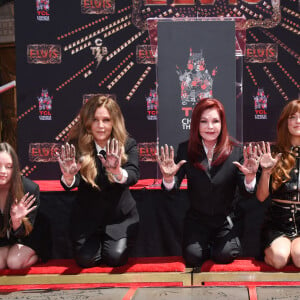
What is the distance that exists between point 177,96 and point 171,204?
0.72 m

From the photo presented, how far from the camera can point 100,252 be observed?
246 cm

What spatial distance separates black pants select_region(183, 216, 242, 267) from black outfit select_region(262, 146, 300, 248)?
0.19 metres

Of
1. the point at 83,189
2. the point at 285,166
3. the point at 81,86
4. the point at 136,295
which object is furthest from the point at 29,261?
the point at 81,86

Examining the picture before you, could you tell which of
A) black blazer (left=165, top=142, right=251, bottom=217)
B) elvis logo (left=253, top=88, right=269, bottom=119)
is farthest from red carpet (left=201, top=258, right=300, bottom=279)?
elvis logo (left=253, top=88, right=269, bottom=119)

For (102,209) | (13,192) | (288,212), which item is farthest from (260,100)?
(13,192)

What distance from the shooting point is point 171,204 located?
283 centimetres

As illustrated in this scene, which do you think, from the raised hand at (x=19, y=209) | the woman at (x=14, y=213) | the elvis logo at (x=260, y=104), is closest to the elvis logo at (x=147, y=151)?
the elvis logo at (x=260, y=104)

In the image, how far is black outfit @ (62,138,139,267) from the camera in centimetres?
244

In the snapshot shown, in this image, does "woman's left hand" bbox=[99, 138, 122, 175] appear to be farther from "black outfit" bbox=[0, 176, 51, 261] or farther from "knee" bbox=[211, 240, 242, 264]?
"knee" bbox=[211, 240, 242, 264]

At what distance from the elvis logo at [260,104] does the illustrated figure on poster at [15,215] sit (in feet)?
7.96

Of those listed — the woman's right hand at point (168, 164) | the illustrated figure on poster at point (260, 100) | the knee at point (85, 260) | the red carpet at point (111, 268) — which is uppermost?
the illustrated figure on poster at point (260, 100)

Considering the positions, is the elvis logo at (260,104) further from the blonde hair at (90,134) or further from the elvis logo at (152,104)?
→ the blonde hair at (90,134)

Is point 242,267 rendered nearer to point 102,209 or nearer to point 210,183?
point 210,183

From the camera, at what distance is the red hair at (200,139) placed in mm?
2420
